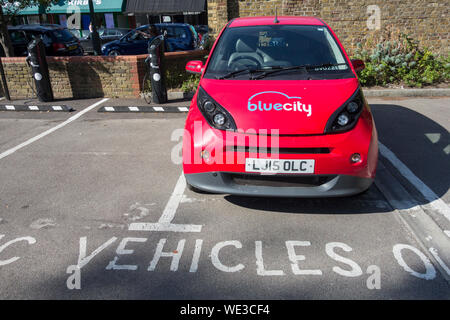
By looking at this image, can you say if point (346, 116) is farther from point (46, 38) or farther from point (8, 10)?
point (46, 38)

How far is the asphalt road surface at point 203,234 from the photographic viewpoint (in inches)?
103

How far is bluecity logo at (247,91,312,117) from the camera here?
3.33 meters

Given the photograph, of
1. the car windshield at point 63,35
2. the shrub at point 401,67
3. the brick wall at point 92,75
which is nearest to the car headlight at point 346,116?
the shrub at point 401,67

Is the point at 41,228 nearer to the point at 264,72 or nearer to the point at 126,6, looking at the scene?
the point at 264,72

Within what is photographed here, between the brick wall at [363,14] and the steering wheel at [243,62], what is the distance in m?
7.09

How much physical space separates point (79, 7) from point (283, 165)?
31907 mm

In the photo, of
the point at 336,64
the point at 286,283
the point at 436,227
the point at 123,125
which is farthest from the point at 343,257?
the point at 123,125

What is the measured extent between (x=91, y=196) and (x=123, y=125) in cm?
306

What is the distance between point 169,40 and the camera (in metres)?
13.3

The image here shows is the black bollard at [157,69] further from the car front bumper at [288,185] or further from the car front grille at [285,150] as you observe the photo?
the car front grille at [285,150]

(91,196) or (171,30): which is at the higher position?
(171,30)

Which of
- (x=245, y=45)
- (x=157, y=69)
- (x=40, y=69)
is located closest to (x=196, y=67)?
(x=245, y=45)

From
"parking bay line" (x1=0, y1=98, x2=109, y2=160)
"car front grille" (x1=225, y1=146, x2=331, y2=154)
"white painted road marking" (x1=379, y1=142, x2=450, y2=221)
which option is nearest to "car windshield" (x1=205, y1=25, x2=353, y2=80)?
"car front grille" (x1=225, y1=146, x2=331, y2=154)

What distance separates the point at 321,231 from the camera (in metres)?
3.30
